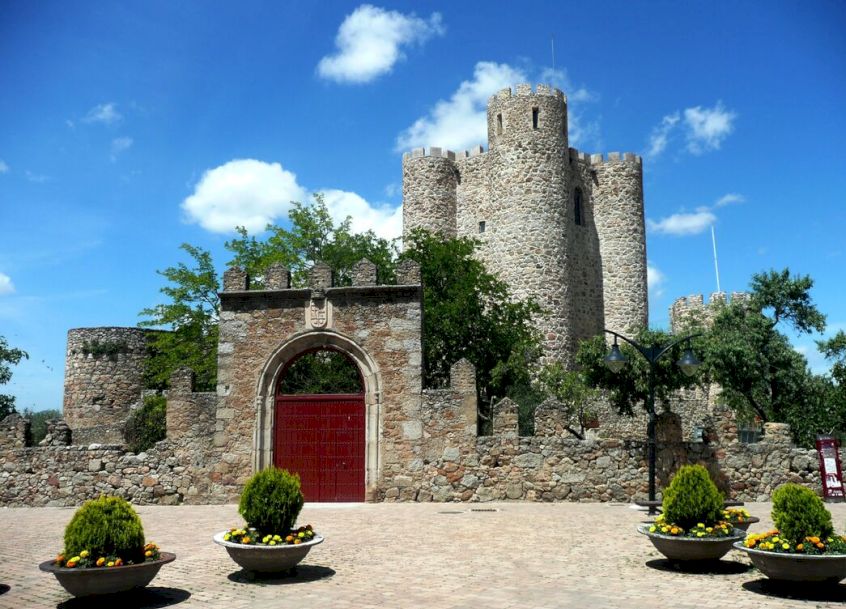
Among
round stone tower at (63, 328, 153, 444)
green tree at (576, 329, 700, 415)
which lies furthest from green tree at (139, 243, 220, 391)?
green tree at (576, 329, 700, 415)

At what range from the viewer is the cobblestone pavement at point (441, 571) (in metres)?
7.71

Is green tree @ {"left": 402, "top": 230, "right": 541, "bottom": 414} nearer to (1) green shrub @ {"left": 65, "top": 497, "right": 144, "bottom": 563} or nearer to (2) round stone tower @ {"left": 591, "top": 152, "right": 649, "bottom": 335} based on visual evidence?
(2) round stone tower @ {"left": 591, "top": 152, "right": 649, "bottom": 335}

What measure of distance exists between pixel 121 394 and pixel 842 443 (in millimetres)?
29577

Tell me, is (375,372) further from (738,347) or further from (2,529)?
(738,347)

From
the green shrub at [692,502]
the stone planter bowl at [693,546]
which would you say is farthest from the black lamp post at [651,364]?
the stone planter bowl at [693,546]

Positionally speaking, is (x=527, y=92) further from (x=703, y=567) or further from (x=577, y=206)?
(x=703, y=567)

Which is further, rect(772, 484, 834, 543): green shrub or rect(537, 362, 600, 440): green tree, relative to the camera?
rect(537, 362, 600, 440): green tree

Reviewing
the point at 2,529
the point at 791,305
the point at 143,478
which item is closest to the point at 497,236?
the point at 791,305

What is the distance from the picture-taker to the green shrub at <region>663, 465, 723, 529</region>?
9.32 metres

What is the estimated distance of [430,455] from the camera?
17.1m

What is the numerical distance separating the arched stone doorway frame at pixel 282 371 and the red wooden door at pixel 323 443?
23cm

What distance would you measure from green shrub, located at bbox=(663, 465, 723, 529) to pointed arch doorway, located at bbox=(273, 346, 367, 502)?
359 inches

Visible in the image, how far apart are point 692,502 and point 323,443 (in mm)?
10152

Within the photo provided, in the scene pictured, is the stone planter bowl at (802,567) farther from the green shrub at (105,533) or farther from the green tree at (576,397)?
the green tree at (576,397)
